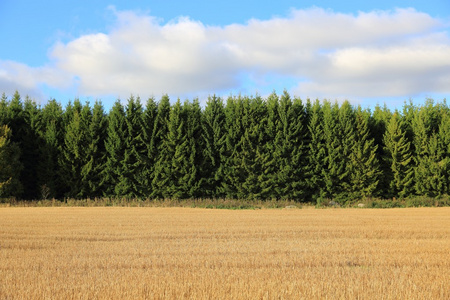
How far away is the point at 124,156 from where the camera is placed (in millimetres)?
33281

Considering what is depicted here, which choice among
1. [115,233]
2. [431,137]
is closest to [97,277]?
[115,233]

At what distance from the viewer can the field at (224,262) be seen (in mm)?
7117

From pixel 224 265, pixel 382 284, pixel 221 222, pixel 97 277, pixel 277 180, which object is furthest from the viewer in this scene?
pixel 277 180

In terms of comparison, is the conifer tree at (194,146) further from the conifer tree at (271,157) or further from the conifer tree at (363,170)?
the conifer tree at (363,170)

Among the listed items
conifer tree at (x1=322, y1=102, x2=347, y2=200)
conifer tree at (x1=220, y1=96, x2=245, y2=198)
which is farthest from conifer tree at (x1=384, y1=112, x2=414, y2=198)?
conifer tree at (x1=220, y1=96, x2=245, y2=198)

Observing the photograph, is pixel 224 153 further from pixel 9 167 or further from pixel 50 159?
pixel 9 167

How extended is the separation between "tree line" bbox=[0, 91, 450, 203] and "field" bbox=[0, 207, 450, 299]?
1545 centimetres

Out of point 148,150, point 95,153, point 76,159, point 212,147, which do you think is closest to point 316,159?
point 212,147

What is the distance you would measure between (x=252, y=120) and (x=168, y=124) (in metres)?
6.31

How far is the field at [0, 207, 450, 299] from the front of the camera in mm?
7117

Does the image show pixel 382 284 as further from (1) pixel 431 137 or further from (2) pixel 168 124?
(1) pixel 431 137

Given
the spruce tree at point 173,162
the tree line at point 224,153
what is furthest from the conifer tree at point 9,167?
the spruce tree at point 173,162

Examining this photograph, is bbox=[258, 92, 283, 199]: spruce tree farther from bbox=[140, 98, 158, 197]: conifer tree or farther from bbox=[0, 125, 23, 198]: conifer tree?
bbox=[0, 125, 23, 198]: conifer tree

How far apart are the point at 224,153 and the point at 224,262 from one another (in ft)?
78.4
